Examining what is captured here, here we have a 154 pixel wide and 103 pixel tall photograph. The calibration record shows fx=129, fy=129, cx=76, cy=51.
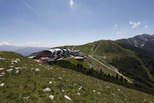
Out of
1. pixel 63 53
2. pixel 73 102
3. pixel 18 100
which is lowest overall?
pixel 63 53

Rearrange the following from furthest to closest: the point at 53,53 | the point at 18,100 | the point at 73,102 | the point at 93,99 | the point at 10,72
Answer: the point at 53,53
the point at 10,72
the point at 93,99
the point at 73,102
the point at 18,100

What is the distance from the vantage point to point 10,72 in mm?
19250

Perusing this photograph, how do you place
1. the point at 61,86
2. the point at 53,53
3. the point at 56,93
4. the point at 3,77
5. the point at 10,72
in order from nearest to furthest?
the point at 56,93 → the point at 61,86 → the point at 3,77 → the point at 10,72 → the point at 53,53

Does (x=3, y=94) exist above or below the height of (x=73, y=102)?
above

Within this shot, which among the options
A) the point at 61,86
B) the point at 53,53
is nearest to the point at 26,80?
the point at 61,86

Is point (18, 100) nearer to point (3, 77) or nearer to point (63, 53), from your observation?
point (3, 77)

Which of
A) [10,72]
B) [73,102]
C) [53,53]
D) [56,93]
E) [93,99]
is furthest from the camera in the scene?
[53,53]

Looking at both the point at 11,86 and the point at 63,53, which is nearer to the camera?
the point at 11,86

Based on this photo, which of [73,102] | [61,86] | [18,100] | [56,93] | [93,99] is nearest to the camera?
[18,100]

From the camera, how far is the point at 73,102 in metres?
13.0

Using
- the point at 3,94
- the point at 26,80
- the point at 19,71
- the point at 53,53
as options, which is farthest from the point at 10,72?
the point at 53,53

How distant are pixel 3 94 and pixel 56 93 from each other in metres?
5.31

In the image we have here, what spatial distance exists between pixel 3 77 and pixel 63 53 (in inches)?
6114

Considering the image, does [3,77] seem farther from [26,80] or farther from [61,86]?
[61,86]
